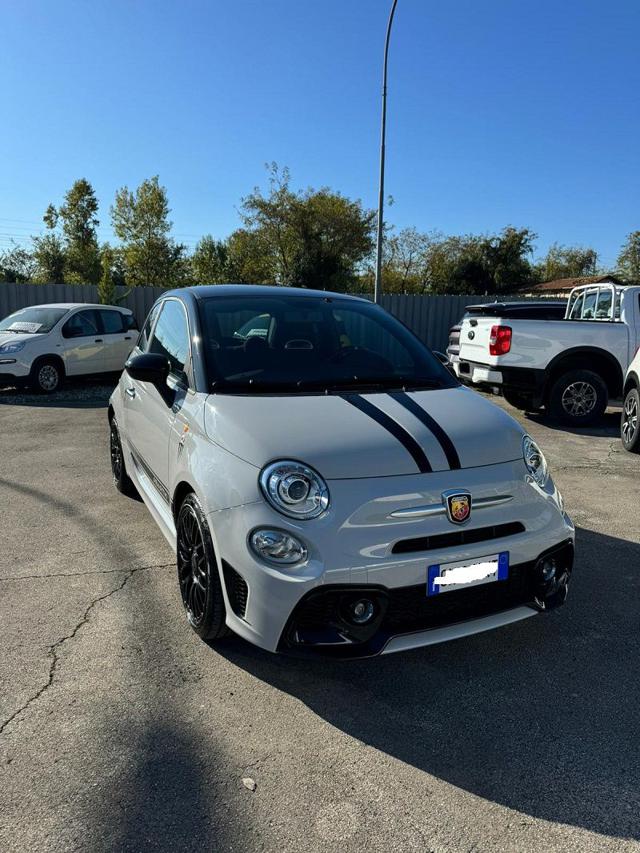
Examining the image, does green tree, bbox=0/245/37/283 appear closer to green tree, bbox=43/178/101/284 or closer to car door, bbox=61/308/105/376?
green tree, bbox=43/178/101/284

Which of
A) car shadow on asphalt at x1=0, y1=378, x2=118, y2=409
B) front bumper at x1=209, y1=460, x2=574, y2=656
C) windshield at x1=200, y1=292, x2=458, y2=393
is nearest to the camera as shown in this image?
front bumper at x1=209, y1=460, x2=574, y2=656

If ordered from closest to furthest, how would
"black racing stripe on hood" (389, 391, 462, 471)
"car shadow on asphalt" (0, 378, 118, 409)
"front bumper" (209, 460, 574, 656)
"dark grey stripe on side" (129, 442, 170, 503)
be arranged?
"front bumper" (209, 460, 574, 656), "black racing stripe on hood" (389, 391, 462, 471), "dark grey stripe on side" (129, 442, 170, 503), "car shadow on asphalt" (0, 378, 118, 409)

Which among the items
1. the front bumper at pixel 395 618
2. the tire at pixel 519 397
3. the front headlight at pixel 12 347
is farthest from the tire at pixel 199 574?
the front headlight at pixel 12 347

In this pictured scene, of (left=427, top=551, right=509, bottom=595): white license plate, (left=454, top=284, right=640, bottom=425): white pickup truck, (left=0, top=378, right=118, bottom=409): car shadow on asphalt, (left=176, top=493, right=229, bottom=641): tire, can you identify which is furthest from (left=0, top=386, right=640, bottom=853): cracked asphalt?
(left=0, top=378, right=118, bottom=409): car shadow on asphalt

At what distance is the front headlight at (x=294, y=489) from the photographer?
238 cm

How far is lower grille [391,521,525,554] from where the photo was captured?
7.90 ft

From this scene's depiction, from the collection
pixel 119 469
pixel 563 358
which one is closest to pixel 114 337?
pixel 119 469

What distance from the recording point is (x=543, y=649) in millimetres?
2973

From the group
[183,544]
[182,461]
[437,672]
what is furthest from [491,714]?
[182,461]

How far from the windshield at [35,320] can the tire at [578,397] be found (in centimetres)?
856

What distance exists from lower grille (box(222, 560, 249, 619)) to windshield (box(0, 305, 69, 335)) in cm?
996

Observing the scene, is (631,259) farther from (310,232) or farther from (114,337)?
(114,337)

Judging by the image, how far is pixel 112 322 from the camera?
12070 millimetres

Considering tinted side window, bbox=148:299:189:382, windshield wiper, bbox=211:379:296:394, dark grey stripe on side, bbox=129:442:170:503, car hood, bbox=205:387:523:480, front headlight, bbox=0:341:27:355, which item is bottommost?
dark grey stripe on side, bbox=129:442:170:503
